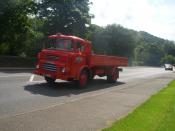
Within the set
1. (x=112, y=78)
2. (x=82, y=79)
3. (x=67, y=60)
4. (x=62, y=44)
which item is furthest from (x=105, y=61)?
(x=67, y=60)

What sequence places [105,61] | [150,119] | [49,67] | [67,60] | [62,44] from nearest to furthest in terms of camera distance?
[150,119] → [67,60] → [49,67] → [62,44] → [105,61]

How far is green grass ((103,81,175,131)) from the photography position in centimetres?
873

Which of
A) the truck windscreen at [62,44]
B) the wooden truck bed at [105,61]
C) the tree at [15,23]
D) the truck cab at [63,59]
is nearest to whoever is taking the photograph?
the truck cab at [63,59]

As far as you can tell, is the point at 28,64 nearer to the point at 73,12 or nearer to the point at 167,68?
the point at 73,12

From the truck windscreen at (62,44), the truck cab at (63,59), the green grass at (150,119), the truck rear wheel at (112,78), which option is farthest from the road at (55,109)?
the truck rear wheel at (112,78)

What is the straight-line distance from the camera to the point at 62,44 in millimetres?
17609

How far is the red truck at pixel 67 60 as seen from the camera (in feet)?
53.9

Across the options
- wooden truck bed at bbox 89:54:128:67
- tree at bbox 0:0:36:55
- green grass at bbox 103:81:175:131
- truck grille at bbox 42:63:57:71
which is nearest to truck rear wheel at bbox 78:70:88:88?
wooden truck bed at bbox 89:54:128:67

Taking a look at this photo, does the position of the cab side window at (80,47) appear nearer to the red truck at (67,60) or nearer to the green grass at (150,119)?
the red truck at (67,60)

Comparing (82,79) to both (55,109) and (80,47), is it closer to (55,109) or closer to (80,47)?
(80,47)

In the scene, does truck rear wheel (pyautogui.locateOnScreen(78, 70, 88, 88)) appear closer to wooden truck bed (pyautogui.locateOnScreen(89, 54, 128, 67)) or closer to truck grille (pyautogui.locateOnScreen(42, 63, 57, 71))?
wooden truck bed (pyautogui.locateOnScreen(89, 54, 128, 67))

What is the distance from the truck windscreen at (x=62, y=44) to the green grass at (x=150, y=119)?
5.96 meters

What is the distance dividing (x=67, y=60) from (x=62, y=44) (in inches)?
59.4

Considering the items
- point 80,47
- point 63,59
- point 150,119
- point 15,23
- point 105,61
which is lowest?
point 150,119
